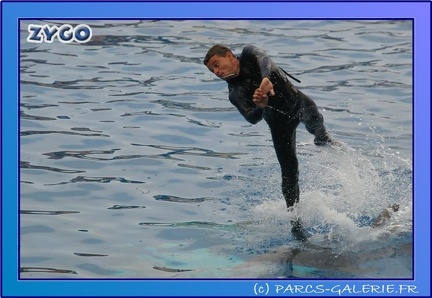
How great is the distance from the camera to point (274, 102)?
7.94m

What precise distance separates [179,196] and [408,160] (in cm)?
229

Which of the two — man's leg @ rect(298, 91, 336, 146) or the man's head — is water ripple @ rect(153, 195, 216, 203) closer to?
man's leg @ rect(298, 91, 336, 146)

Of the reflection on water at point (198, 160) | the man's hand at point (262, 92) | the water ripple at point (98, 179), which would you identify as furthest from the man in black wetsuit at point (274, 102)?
the water ripple at point (98, 179)

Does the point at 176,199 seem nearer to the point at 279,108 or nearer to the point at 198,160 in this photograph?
the point at 198,160

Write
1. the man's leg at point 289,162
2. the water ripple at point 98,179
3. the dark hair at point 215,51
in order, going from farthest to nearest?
the water ripple at point 98,179
the man's leg at point 289,162
the dark hair at point 215,51

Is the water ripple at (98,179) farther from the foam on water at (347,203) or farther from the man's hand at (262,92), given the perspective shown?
the man's hand at (262,92)

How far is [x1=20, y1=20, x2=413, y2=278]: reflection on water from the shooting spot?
770 cm

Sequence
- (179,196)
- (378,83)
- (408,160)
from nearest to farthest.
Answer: (179,196), (408,160), (378,83)

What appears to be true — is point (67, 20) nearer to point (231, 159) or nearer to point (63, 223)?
point (63, 223)

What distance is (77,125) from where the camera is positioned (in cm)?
1036

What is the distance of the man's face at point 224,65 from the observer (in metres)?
7.44

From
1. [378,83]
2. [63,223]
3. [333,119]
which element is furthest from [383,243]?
[378,83]

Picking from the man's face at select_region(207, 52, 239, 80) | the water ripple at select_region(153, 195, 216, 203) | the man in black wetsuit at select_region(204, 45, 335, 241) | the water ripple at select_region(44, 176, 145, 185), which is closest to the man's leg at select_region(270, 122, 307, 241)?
the man in black wetsuit at select_region(204, 45, 335, 241)

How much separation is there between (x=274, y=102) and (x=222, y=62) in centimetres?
66
